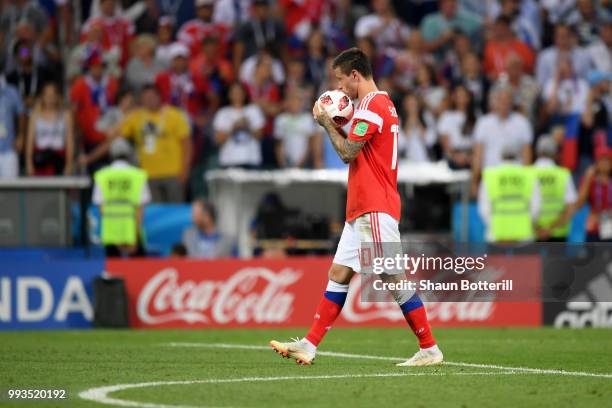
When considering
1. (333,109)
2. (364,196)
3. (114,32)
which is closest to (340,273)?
(364,196)

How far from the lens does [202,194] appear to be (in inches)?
771

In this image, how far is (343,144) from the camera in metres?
9.46

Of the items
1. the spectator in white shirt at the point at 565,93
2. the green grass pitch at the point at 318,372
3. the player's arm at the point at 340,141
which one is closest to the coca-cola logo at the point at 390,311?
the green grass pitch at the point at 318,372

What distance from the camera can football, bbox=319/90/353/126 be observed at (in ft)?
31.7

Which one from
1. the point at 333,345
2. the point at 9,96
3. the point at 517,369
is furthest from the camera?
the point at 9,96

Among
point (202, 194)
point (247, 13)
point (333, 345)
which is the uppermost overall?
point (247, 13)

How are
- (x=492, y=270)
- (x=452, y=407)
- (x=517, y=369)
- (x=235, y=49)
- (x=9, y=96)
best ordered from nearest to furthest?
(x=452, y=407), (x=517, y=369), (x=492, y=270), (x=9, y=96), (x=235, y=49)

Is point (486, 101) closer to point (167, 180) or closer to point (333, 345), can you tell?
point (167, 180)

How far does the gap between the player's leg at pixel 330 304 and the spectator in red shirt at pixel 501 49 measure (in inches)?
445

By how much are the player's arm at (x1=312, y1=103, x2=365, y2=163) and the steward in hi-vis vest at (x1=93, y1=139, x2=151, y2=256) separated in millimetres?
7995

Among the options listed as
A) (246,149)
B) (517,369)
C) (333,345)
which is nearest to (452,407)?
(517,369)

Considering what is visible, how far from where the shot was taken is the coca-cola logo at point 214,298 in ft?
52.2

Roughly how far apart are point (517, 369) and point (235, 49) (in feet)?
38.7

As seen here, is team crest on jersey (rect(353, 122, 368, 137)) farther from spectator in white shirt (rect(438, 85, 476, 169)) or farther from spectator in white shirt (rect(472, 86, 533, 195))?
spectator in white shirt (rect(438, 85, 476, 169))
